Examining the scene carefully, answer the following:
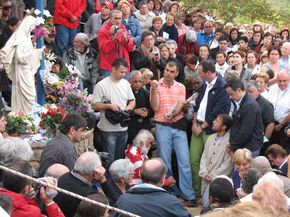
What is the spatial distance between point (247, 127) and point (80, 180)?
3767 mm

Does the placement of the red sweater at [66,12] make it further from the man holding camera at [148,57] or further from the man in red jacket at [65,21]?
the man holding camera at [148,57]

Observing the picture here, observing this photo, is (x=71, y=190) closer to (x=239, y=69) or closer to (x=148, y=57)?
(x=148, y=57)

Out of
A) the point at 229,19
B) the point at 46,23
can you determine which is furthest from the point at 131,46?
the point at 229,19

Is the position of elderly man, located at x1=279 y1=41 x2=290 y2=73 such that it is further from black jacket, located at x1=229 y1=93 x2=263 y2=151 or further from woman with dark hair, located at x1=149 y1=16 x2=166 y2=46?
black jacket, located at x1=229 y1=93 x2=263 y2=151

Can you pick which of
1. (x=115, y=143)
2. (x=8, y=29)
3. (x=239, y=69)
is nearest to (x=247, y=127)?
(x=115, y=143)

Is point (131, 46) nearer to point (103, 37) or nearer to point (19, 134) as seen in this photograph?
point (103, 37)

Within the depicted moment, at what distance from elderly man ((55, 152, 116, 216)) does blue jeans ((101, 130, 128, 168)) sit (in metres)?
3.49

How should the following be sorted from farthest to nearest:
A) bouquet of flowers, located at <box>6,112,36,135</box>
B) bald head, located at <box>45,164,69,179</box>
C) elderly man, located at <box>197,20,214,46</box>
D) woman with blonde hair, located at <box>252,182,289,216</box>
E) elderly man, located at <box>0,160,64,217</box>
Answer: elderly man, located at <box>197,20,214,46</box>, bouquet of flowers, located at <box>6,112,36,135</box>, bald head, located at <box>45,164,69,179</box>, elderly man, located at <box>0,160,64,217</box>, woman with blonde hair, located at <box>252,182,289,216</box>

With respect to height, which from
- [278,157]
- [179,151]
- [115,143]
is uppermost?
[278,157]

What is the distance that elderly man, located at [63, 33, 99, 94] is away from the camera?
12.4 metres

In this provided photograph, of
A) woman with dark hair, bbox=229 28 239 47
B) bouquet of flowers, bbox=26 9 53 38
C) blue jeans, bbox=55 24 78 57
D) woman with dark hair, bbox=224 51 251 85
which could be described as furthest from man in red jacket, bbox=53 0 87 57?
woman with dark hair, bbox=229 28 239 47

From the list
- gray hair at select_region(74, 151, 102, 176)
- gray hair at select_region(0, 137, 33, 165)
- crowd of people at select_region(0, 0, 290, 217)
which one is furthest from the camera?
gray hair at select_region(0, 137, 33, 165)

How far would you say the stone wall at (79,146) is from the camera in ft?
31.9

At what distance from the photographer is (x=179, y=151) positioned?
11.0 metres
